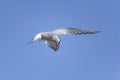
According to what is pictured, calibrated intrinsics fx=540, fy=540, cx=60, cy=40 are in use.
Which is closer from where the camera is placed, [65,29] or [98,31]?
[98,31]

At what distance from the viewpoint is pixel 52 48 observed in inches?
434

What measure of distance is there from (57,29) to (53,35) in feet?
1.37

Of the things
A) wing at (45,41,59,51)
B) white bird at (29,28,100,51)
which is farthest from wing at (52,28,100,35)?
wing at (45,41,59,51)

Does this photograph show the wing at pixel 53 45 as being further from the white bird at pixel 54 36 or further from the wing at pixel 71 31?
the wing at pixel 71 31

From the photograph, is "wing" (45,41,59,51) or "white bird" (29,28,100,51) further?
"wing" (45,41,59,51)

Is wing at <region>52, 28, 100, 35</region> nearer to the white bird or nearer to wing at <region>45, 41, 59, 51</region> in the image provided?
the white bird

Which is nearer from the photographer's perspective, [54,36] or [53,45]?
[54,36]

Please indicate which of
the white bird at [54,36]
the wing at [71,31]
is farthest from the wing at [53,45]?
the wing at [71,31]

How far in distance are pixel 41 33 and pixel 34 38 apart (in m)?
0.18

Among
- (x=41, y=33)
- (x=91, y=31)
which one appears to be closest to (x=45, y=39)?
(x=41, y=33)

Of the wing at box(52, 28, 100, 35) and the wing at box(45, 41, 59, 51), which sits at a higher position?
the wing at box(52, 28, 100, 35)

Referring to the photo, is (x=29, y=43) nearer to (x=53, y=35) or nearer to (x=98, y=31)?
(x=53, y=35)

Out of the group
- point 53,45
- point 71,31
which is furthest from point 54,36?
point 71,31

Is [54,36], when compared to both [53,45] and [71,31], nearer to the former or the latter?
[53,45]
